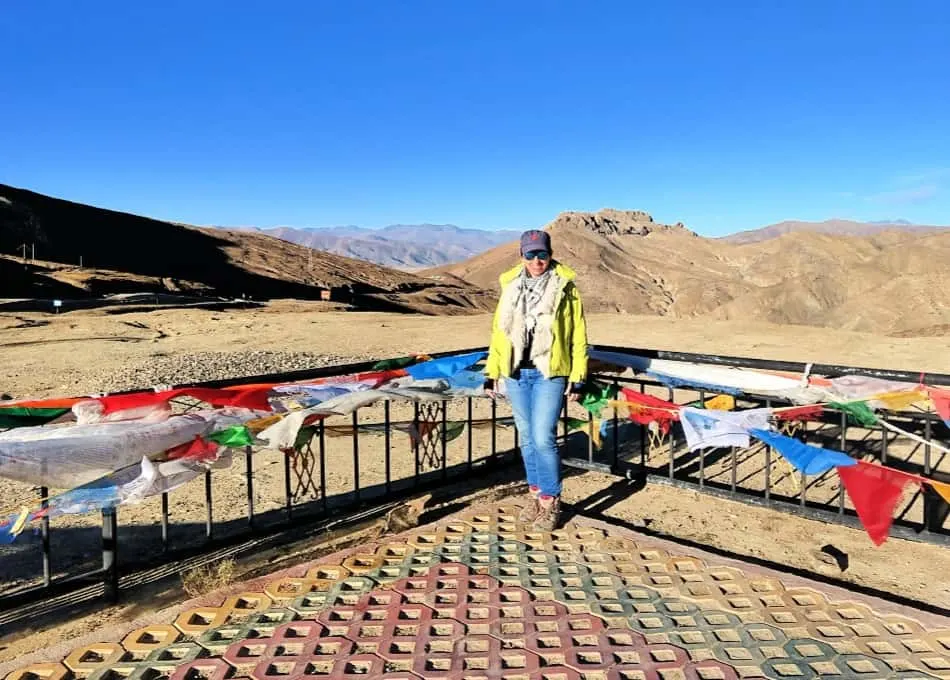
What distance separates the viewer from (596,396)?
5305 mm

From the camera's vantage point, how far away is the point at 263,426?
3943mm

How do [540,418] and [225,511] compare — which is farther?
[225,511]

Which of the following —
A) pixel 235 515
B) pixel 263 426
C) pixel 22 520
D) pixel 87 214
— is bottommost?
pixel 235 515

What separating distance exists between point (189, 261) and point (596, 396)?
5176 centimetres

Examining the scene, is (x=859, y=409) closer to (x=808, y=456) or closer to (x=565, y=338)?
(x=808, y=456)

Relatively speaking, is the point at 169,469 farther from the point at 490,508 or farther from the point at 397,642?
the point at 490,508

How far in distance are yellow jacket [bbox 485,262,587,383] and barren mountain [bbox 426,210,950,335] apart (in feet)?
175

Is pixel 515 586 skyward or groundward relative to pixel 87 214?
groundward

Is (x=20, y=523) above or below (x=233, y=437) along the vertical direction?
below

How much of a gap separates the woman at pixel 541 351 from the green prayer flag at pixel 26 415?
2.43 metres

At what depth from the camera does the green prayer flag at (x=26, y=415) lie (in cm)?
356

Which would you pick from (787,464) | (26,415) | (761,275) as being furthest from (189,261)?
(761,275)

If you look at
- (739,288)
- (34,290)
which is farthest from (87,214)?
(739,288)

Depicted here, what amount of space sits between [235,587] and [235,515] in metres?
2.18
